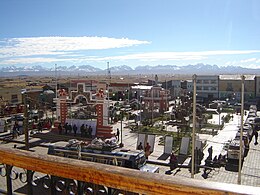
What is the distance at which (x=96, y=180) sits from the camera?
1.41m

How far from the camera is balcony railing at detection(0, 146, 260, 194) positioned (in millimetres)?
1163

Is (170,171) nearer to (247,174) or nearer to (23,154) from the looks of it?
(247,174)

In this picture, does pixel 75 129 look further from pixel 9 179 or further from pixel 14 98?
pixel 9 179

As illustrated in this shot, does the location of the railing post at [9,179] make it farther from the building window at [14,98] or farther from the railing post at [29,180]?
the building window at [14,98]

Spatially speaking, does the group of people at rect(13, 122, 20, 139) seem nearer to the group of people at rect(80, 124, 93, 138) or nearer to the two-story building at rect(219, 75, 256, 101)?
the group of people at rect(80, 124, 93, 138)

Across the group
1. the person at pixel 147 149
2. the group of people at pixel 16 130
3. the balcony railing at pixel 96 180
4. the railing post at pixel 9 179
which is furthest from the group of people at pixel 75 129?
the balcony railing at pixel 96 180

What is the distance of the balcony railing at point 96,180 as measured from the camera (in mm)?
1163

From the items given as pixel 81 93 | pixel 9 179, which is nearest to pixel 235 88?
pixel 81 93

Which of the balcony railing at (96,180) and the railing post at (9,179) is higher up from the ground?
the balcony railing at (96,180)

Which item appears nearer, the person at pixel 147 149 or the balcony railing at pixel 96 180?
the balcony railing at pixel 96 180

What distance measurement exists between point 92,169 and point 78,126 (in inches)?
787

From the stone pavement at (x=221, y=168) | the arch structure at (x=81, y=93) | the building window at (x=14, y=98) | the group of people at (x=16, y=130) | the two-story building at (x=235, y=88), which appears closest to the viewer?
the stone pavement at (x=221, y=168)

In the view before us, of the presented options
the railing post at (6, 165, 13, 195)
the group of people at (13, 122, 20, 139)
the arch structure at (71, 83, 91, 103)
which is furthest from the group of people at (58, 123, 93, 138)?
the railing post at (6, 165, 13, 195)

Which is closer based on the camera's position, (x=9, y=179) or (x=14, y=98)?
(x=9, y=179)
